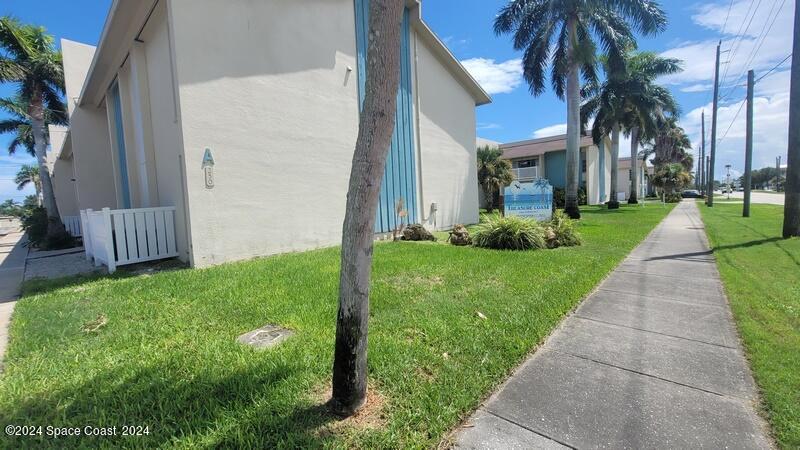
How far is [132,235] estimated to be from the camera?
6.89 meters

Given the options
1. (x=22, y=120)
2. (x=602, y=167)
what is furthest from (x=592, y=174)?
(x=22, y=120)

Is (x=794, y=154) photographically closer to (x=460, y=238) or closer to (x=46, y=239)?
(x=460, y=238)

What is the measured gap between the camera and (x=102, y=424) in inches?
91.4

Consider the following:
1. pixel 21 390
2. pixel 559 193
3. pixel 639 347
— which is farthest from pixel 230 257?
pixel 559 193

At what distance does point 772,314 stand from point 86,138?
63.8 ft

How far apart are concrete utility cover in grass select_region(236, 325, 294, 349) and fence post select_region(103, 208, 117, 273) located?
187 inches

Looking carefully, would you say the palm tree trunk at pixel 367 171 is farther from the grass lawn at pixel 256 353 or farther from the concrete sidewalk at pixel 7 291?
the concrete sidewalk at pixel 7 291

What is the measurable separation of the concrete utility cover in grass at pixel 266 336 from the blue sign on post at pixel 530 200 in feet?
27.2

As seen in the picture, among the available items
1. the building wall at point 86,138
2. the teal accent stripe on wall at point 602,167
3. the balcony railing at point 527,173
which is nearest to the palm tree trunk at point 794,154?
the balcony railing at point 527,173

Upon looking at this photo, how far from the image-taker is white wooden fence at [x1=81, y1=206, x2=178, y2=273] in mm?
6613

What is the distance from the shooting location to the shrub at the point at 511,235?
8.63 m

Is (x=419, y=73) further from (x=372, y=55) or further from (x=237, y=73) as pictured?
(x=372, y=55)

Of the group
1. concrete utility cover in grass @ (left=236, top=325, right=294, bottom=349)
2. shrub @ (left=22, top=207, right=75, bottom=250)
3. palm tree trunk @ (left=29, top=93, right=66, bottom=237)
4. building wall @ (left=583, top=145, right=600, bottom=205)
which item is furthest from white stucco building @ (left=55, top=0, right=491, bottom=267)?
building wall @ (left=583, top=145, right=600, bottom=205)

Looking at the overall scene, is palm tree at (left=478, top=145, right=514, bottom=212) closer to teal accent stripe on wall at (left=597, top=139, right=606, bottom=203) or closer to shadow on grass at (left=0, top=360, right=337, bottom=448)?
teal accent stripe on wall at (left=597, top=139, right=606, bottom=203)
